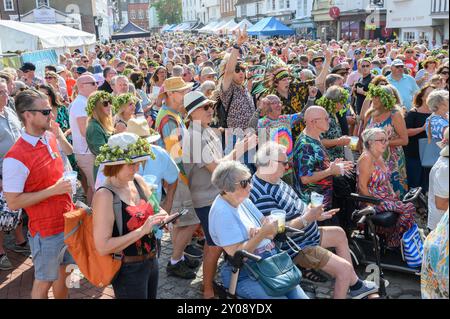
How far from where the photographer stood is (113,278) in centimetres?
299

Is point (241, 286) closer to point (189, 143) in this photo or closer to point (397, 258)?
point (189, 143)

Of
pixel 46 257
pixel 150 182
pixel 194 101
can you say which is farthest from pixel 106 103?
pixel 46 257

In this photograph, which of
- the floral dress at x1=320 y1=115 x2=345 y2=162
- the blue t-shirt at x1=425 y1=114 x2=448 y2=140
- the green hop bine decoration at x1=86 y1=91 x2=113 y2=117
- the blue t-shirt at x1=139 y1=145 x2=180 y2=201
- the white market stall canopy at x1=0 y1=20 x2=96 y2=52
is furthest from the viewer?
the white market stall canopy at x1=0 y1=20 x2=96 y2=52

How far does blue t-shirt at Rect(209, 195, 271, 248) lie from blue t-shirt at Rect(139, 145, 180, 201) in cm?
87

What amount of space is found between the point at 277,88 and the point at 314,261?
10.0 feet

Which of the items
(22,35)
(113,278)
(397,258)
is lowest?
(397,258)

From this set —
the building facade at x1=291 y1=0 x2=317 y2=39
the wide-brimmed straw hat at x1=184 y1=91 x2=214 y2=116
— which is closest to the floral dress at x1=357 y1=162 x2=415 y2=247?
the wide-brimmed straw hat at x1=184 y1=91 x2=214 y2=116

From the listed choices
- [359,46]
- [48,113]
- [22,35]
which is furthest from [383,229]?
[22,35]

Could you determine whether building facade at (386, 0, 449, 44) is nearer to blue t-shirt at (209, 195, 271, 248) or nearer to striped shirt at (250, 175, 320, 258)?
striped shirt at (250, 175, 320, 258)

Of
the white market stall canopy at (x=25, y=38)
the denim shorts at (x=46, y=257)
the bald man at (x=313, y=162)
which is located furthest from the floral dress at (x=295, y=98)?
the white market stall canopy at (x=25, y=38)

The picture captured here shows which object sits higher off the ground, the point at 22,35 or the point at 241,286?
the point at 22,35

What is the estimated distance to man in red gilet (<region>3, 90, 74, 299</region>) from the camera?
10.7ft

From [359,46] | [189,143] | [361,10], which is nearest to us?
[189,143]

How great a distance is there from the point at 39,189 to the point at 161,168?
1081 millimetres
